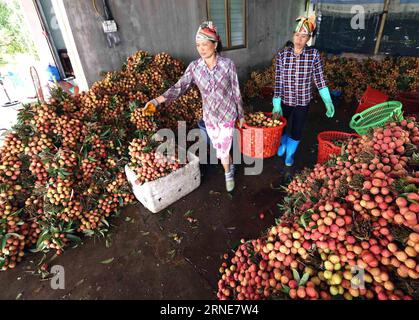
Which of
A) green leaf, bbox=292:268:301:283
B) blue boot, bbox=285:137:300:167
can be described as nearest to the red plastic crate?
blue boot, bbox=285:137:300:167

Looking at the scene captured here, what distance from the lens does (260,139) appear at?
3113mm

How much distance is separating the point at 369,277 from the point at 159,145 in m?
2.46

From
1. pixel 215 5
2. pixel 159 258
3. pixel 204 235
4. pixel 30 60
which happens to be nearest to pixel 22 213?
pixel 159 258

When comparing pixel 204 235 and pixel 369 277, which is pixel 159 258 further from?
pixel 369 277

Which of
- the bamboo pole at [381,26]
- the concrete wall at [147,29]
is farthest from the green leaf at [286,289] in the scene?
the bamboo pole at [381,26]

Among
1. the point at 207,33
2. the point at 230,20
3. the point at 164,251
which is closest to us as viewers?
the point at 207,33

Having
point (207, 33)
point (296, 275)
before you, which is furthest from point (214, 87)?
point (296, 275)

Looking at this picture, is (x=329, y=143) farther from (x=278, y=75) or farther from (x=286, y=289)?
(x=286, y=289)

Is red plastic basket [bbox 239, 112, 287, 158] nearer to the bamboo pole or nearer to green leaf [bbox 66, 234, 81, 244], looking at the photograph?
green leaf [bbox 66, 234, 81, 244]

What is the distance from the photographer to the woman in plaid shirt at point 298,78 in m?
2.79

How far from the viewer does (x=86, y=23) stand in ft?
11.7

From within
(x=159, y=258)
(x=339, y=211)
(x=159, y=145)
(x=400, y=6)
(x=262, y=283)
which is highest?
(x=400, y=6)

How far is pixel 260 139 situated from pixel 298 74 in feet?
3.11

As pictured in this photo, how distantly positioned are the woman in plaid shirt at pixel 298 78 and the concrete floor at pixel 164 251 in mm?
994
